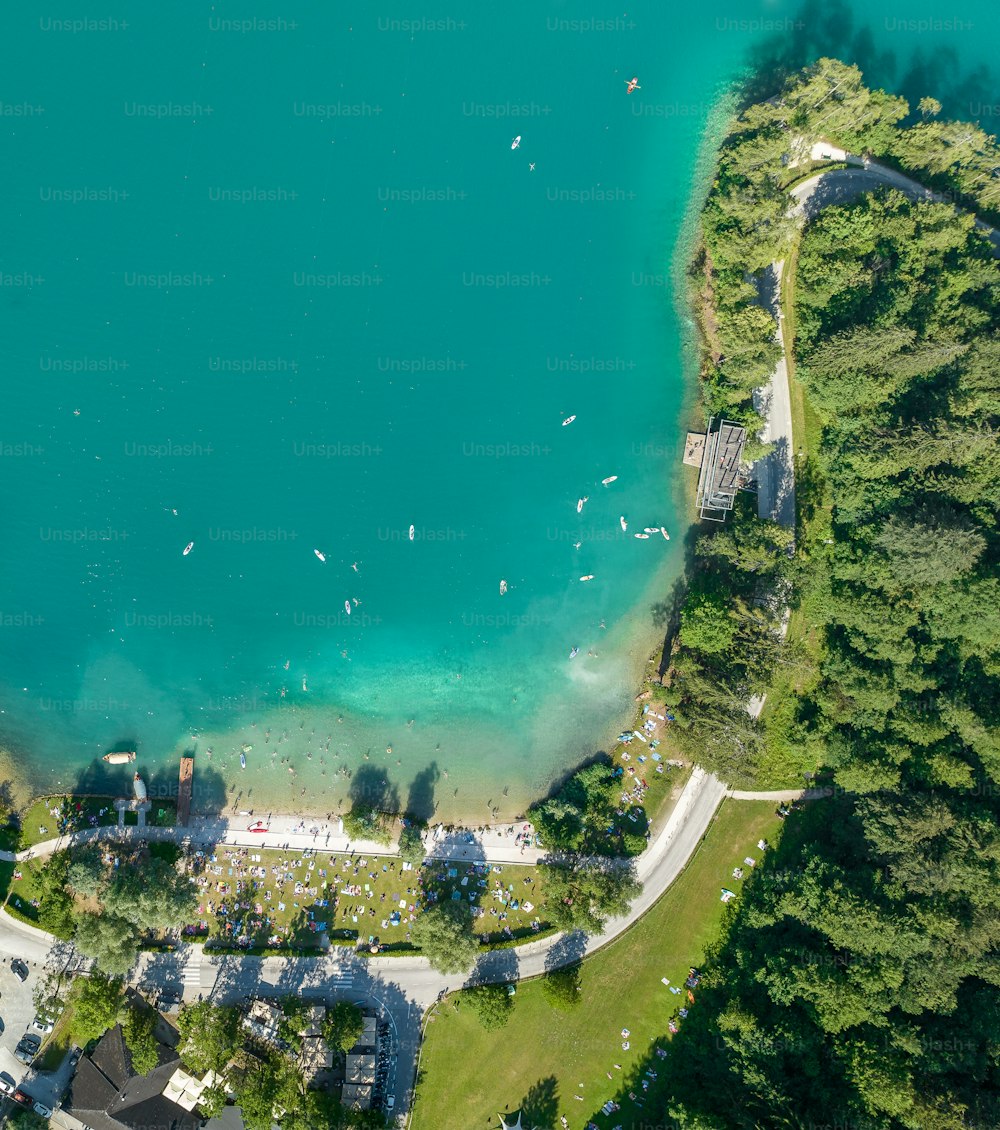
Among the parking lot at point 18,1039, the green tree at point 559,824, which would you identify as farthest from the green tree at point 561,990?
the parking lot at point 18,1039

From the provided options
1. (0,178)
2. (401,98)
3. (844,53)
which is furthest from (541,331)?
(0,178)

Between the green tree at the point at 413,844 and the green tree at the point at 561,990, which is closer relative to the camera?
the green tree at the point at 561,990

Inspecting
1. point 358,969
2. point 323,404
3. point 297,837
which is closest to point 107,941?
point 297,837

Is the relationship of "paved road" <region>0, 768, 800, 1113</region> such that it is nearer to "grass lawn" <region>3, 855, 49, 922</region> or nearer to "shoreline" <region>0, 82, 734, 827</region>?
"grass lawn" <region>3, 855, 49, 922</region>

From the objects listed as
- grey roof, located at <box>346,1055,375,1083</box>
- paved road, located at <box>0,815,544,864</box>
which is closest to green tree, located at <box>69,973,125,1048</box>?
paved road, located at <box>0,815,544,864</box>

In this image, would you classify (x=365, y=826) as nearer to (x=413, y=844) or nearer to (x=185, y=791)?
(x=413, y=844)

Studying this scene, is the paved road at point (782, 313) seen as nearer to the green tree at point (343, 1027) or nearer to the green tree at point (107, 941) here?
the green tree at point (343, 1027)

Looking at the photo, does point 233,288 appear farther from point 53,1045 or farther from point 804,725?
point 53,1045
